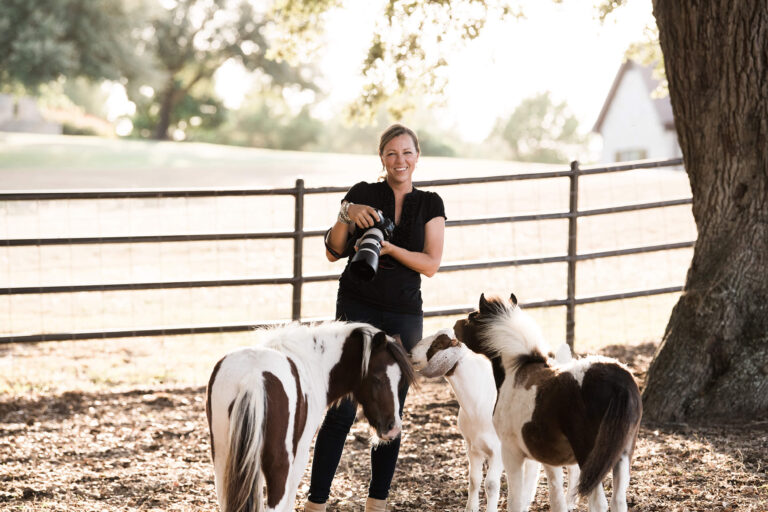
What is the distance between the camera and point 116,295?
10.9 meters

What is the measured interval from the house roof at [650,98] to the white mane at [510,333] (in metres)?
24.0

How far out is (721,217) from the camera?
5270 millimetres

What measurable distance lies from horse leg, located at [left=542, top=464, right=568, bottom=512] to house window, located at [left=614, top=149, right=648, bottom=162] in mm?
26452

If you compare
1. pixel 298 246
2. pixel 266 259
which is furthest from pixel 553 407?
pixel 266 259

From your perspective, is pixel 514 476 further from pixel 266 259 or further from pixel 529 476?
pixel 266 259

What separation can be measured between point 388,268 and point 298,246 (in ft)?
9.74

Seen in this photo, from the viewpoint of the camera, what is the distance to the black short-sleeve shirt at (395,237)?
360cm

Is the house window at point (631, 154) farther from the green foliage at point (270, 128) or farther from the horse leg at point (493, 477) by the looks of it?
the horse leg at point (493, 477)

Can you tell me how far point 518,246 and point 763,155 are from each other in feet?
27.0

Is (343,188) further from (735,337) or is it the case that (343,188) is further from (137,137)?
(137,137)

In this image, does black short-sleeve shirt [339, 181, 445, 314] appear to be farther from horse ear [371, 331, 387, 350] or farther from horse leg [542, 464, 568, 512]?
horse leg [542, 464, 568, 512]

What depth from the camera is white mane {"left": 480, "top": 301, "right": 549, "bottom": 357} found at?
340 cm

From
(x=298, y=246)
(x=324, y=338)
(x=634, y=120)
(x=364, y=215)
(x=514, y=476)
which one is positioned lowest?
(x=514, y=476)

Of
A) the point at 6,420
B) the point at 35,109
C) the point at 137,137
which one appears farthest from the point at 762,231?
the point at 35,109
